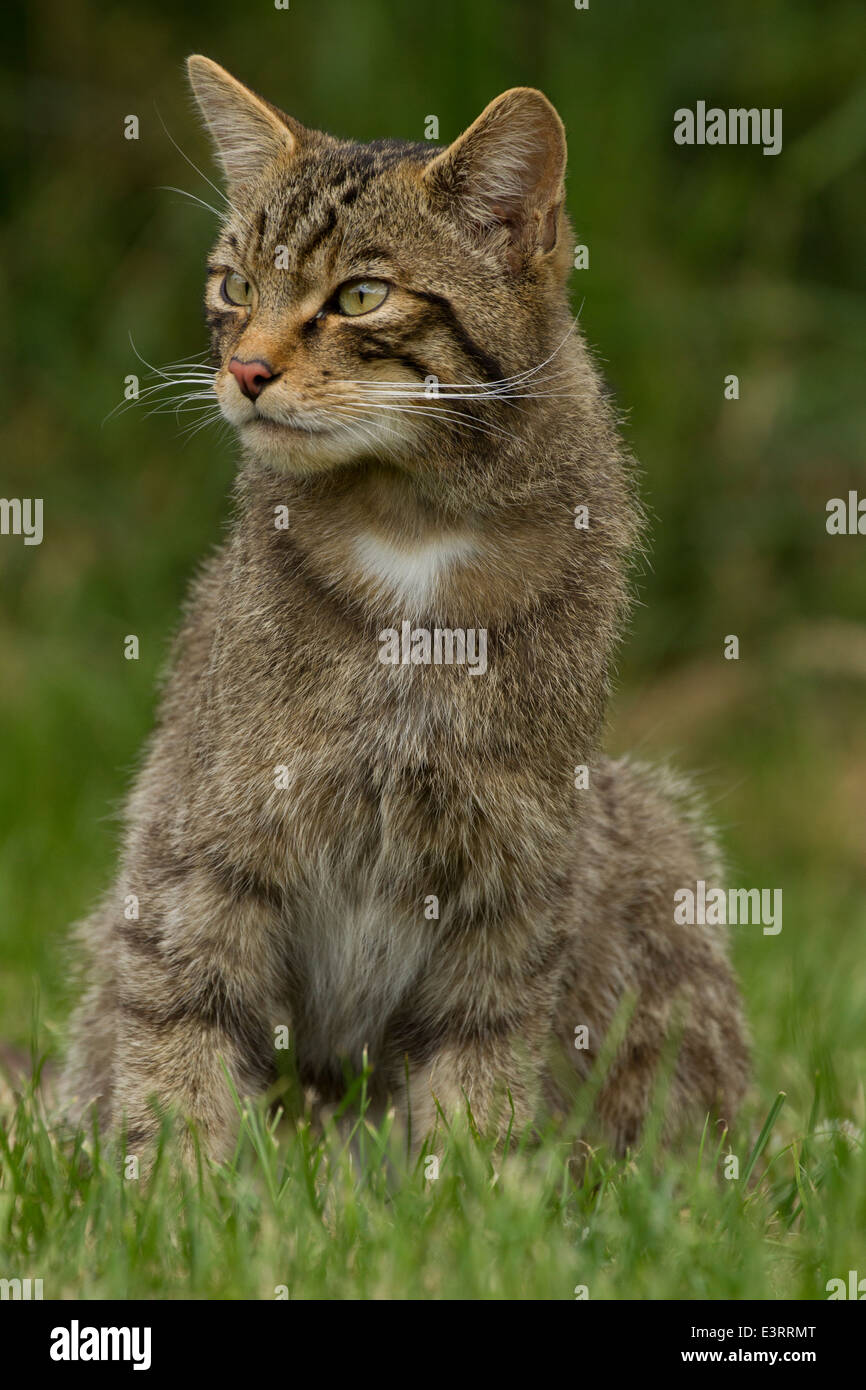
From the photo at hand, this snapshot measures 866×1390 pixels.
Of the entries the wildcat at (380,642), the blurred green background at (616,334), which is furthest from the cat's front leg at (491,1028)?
the blurred green background at (616,334)

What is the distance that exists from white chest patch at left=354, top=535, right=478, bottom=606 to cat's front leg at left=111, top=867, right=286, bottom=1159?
2.35 ft

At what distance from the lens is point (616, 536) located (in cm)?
397

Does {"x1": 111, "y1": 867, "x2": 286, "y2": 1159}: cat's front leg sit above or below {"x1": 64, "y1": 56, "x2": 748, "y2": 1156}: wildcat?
below

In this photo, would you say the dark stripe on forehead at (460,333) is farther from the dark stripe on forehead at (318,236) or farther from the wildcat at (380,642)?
the dark stripe on forehead at (318,236)

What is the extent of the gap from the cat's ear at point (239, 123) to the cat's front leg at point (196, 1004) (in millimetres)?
1668

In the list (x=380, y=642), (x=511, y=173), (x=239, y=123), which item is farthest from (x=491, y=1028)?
(x=239, y=123)

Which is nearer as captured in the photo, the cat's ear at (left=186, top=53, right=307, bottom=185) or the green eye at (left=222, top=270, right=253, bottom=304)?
the green eye at (left=222, top=270, right=253, bottom=304)

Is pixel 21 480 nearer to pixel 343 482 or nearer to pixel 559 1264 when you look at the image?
pixel 343 482

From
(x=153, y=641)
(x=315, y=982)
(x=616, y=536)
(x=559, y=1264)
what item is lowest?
(x=559, y=1264)

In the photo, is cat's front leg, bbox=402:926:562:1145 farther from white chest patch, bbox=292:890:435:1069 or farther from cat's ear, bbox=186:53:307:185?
cat's ear, bbox=186:53:307:185

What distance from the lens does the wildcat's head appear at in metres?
3.49

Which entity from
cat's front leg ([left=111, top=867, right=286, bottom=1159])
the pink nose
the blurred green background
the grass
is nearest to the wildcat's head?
the pink nose

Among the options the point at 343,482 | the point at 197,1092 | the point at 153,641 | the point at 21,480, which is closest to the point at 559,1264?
the point at 197,1092

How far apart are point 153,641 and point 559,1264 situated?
214 inches
